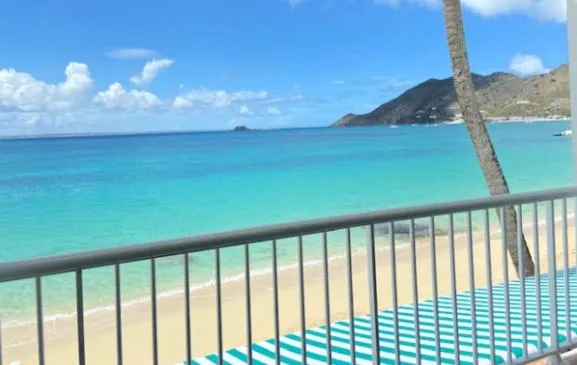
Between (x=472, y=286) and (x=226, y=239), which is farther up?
(x=226, y=239)

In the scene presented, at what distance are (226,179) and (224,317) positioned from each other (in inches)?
1196

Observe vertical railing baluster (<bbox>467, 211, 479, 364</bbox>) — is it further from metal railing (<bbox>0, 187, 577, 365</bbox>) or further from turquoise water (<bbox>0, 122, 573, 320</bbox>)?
turquoise water (<bbox>0, 122, 573, 320</bbox>)

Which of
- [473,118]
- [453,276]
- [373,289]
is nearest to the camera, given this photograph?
[373,289]

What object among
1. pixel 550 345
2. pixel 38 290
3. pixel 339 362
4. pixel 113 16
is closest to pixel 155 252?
pixel 38 290

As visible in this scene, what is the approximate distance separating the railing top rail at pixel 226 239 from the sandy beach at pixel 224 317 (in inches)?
196

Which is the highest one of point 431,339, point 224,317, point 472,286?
point 472,286

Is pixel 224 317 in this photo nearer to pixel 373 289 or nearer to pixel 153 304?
pixel 373 289

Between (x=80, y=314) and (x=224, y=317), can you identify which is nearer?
(x=80, y=314)

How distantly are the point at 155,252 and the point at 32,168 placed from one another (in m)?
45.3

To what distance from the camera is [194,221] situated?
3288 centimetres

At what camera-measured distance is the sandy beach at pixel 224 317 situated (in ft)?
31.3

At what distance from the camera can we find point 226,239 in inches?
95.3

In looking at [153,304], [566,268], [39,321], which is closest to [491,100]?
[566,268]

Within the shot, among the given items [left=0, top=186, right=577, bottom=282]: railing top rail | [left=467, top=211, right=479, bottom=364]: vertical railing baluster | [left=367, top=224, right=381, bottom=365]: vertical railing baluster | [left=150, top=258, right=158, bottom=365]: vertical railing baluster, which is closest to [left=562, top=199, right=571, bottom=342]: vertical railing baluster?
[left=0, top=186, right=577, bottom=282]: railing top rail
